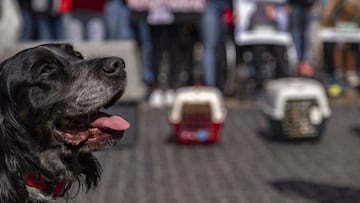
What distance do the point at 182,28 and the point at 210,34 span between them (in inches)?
28.7

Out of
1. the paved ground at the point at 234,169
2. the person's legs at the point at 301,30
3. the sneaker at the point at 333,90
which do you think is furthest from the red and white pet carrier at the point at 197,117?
the person's legs at the point at 301,30

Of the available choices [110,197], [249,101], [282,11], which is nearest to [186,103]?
[110,197]

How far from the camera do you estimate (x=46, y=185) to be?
13.3 feet

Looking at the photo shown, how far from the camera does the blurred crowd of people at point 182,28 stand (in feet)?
35.7

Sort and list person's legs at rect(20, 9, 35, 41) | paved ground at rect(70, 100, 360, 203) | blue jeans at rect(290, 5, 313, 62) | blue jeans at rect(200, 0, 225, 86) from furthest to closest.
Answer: blue jeans at rect(290, 5, 313, 62) → blue jeans at rect(200, 0, 225, 86) → person's legs at rect(20, 9, 35, 41) → paved ground at rect(70, 100, 360, 203)

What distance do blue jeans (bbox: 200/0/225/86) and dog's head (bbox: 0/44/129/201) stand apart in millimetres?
6987

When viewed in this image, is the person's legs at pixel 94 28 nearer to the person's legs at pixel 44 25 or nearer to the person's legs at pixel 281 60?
the person's legs at pixel 44 25

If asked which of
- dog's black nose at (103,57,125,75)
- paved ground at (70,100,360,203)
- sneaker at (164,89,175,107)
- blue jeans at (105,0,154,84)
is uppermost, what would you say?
dog's black nose at (103,57,125,75)

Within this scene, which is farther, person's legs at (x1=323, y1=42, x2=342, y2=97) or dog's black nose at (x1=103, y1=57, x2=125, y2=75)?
person's legs at (x1=323, y1=42, x2=342, y2=97)

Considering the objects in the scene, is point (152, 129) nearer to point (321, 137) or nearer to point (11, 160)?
point (321, 137)

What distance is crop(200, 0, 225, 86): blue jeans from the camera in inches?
439

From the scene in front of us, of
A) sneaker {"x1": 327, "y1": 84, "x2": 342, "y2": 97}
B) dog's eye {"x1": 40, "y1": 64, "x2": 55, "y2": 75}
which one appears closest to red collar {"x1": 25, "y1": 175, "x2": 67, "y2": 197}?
dog's eye {"x1": 40, "y1": 64, "x2": 55, "y2": 75}

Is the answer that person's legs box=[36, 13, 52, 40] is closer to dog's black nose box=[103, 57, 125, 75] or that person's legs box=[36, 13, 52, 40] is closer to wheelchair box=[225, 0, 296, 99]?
wheelchair box=[225, 0, 296, 99]

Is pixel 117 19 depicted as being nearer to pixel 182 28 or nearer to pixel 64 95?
pixel 182 28
